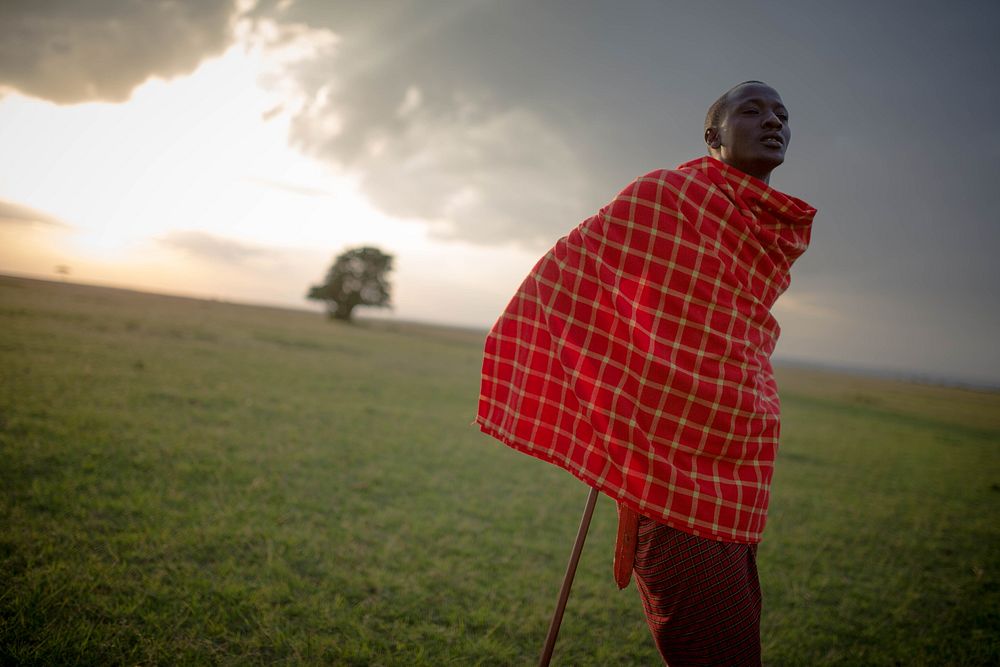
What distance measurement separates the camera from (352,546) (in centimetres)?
340

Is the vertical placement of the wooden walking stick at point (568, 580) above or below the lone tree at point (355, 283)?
below

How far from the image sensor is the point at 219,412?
6723 mm

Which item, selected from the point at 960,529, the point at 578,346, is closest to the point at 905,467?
the point at 960,529

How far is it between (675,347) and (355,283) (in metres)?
43.8

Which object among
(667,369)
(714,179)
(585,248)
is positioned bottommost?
(667,369)

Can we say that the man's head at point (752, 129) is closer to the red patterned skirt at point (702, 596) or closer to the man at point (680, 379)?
the man at point (680, 379)

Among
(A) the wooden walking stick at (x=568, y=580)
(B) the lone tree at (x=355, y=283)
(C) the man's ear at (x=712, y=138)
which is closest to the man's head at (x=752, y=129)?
(C) the man's ear at (x=712, y=138)

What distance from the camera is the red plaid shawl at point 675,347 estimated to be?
143 centimetres

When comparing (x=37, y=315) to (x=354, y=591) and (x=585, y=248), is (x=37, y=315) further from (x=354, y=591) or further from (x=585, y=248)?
(x=585, y=248)

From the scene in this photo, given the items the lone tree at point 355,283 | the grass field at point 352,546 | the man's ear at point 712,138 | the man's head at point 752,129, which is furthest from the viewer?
the lone tree at point 355,283

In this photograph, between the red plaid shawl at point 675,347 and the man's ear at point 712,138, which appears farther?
the man's ear at point 712,138

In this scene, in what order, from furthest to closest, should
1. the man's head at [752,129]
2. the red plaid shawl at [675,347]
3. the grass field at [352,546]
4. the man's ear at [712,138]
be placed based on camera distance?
the grass field at [352,546] < the man's ear at [712,138] < the man's head at [752,129] < the red plaid shawl at [675,347]

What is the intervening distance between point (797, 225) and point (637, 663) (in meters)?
2.67

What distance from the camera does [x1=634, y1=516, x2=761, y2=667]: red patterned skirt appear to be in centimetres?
146
